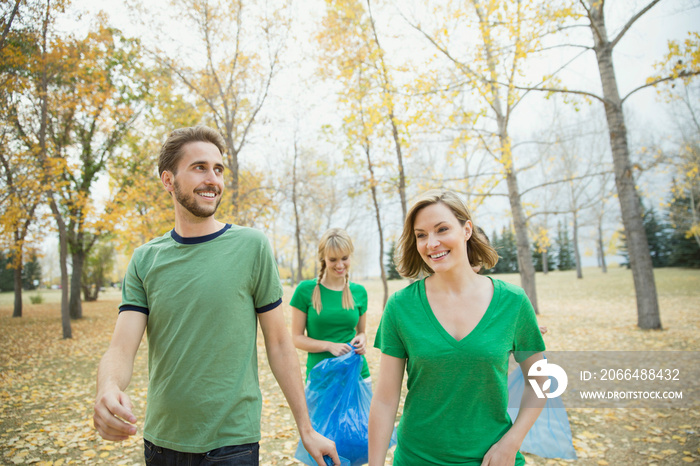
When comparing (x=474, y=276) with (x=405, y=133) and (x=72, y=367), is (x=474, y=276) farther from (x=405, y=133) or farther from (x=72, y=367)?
(x=72, y=367)

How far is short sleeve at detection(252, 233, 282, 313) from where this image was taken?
1.95m

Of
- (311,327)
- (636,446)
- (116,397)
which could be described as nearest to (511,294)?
(116,397)

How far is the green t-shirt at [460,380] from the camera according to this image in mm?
1669

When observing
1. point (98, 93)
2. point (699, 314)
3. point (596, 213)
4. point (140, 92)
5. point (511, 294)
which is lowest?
point (699, 314)

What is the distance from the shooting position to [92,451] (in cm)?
478

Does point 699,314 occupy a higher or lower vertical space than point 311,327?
lower

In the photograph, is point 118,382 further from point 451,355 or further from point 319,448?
point 451,355

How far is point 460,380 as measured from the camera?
66.1 inches

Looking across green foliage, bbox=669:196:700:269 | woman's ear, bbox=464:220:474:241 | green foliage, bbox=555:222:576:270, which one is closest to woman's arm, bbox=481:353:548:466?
woman's ear, bbox=464:220:474:241

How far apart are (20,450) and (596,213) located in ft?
129

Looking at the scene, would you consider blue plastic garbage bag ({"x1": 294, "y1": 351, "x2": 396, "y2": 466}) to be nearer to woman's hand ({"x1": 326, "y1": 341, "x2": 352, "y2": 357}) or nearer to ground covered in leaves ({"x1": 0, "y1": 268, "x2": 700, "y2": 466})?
woman's hand ({"x1": 326, "y1": 341, "x2": 352, "y2": 357})

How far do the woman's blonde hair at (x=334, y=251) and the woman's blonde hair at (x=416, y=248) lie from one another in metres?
1.68

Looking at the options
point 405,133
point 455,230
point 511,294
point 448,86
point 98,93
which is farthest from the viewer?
point 98,93

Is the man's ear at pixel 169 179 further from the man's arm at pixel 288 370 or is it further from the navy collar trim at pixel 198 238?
the man's arm at pixel 288 370
